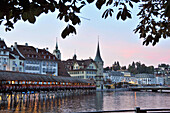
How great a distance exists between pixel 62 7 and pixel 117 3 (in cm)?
155

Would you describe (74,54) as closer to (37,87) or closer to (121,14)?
(37,87)

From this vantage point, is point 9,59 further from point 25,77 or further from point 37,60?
point 25,77

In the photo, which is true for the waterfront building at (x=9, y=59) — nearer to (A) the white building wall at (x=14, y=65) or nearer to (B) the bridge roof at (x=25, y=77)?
(A) the white building wall at (x=14, y=65)

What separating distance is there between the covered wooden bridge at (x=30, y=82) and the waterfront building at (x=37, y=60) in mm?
13466

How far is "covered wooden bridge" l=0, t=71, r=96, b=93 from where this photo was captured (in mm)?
43994

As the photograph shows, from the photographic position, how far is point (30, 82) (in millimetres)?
53594

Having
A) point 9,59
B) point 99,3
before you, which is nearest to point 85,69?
point 9,59

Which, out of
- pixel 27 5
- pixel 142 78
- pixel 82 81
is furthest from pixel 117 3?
pixel 142 78

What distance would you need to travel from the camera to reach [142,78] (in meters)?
195

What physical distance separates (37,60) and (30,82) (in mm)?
29283

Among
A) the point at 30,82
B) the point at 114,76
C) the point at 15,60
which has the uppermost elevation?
the point at 15,60

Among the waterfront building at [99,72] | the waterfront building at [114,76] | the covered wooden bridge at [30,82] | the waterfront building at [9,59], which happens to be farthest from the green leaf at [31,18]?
the waterfront building at [114,76]

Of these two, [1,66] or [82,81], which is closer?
[1,66]

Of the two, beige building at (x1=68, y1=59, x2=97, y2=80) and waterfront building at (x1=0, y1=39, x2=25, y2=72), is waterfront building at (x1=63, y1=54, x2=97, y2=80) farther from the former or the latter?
waterfront building at (x1=0, y1=39, x2=25, y2=72)
